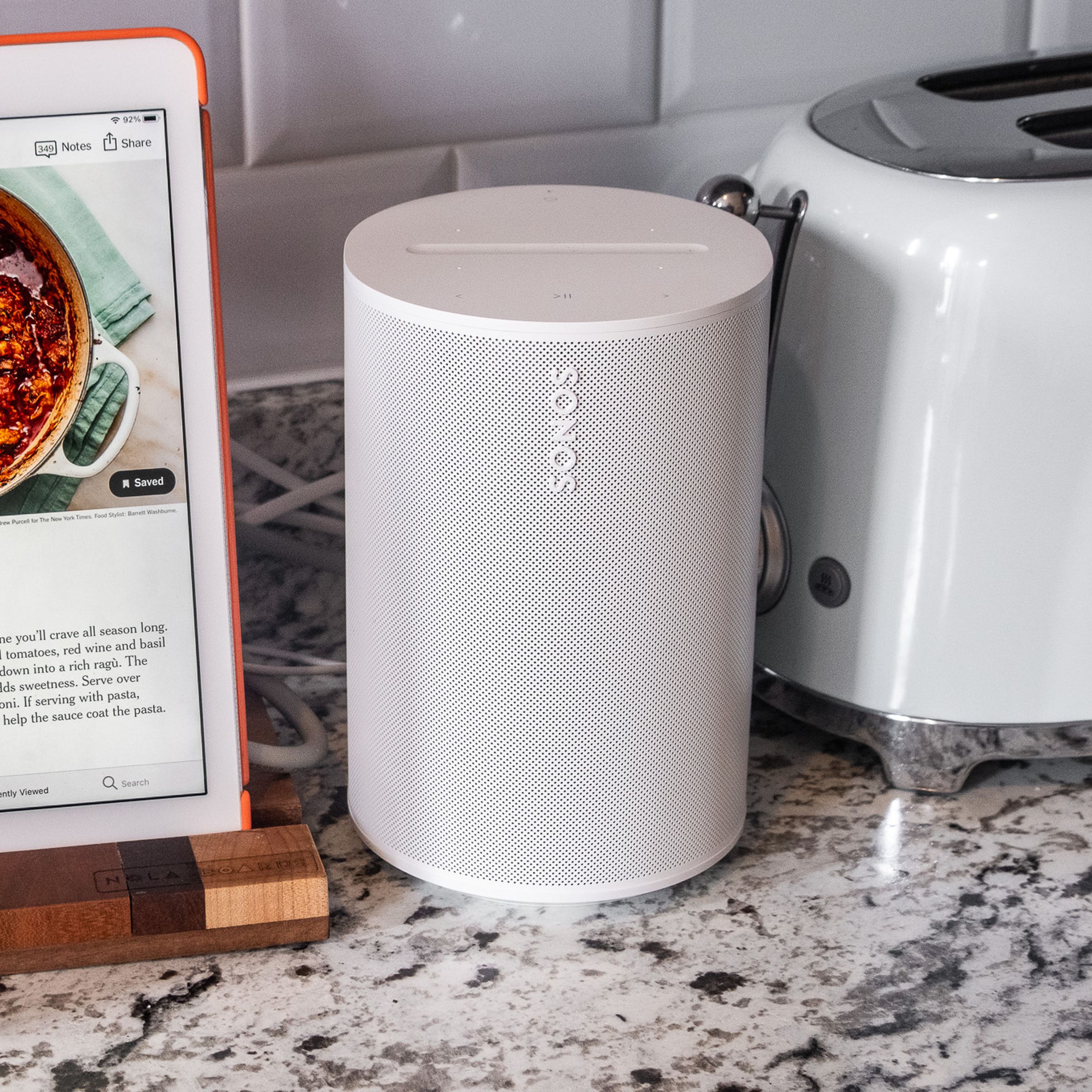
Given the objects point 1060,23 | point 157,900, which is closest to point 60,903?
point 157,900

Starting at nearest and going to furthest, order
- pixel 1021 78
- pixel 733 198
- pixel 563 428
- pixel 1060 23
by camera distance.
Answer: pixel 563 428
pixel 733 198
pixel 1021 78
pixel 1060 23

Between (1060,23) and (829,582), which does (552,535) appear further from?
(1060,23)

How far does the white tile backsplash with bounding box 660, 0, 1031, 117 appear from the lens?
0.72 m

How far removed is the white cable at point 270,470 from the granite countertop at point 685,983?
0.49ft

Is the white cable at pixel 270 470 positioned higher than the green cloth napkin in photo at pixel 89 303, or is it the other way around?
the green cloth napkin in photo at pixel 89 303

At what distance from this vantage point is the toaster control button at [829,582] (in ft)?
1.93

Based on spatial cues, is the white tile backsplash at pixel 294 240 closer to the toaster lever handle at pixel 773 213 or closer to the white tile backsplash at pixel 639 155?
the white tile backsplash at pixel 639 155

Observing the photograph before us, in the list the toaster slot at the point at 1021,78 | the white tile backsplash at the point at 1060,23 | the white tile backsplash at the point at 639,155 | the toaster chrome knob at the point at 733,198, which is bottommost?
the white tile backsplash at the point at 639,155

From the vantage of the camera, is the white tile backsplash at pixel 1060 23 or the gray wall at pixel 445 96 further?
the white tile backsplash at pixel 1060 23

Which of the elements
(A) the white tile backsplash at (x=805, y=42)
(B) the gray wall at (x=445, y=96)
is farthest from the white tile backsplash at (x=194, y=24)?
(A) the white tile backsplash at (x=805, y=42)

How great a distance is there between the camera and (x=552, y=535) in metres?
0.47

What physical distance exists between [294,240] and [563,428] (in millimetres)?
278

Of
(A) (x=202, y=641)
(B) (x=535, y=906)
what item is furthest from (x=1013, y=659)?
(A) (x=202, y=641)

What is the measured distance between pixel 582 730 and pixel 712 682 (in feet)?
0.18
